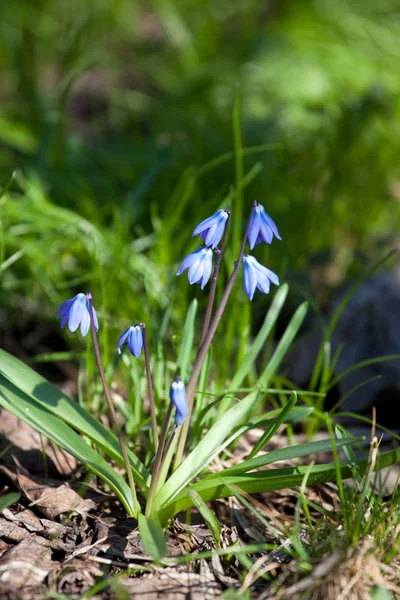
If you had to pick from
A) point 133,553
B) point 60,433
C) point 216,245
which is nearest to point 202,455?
point 133,553

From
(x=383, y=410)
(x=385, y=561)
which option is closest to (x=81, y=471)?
(x=385, y=561)

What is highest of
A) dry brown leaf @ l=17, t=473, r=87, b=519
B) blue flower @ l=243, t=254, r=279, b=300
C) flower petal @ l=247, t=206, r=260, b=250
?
flower petal @ l=247, t=206, r=260, b=250

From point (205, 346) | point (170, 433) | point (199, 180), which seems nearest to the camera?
point (205, 346)

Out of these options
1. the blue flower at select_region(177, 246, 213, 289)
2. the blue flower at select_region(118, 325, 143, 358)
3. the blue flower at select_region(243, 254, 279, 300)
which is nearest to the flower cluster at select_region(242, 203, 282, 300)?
the blue flower at select_region(243, 254, 279, 300)

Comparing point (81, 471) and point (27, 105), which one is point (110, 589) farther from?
point (27, 105)

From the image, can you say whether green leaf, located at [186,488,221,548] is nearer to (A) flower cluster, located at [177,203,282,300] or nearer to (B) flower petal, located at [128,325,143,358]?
(B) flower petal, located at [128,325,143,358]

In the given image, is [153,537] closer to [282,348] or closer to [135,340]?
[135,340]
